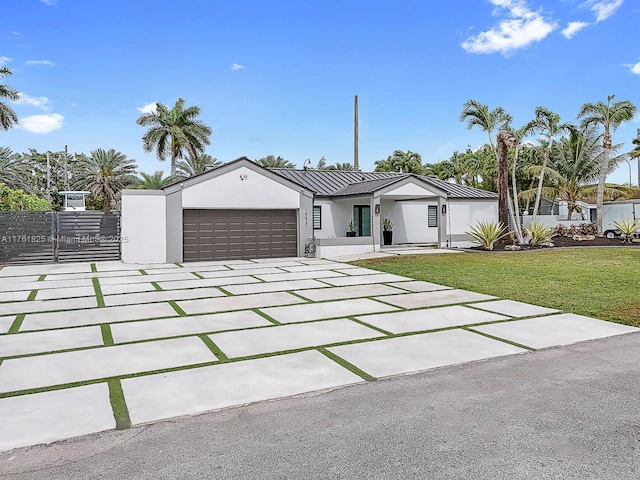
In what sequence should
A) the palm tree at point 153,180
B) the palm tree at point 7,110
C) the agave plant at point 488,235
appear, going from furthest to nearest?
the palm tree at point 153,180, the palm tree at point 7,110, the agave plant at point 488,235

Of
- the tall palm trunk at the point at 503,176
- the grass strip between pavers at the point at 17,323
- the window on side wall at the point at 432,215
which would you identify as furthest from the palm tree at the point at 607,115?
the grass strip between pavers at the point at 17,323

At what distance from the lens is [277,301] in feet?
28.9

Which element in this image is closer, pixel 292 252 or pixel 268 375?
pixel 268 375

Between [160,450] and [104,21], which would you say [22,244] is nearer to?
[104,21]

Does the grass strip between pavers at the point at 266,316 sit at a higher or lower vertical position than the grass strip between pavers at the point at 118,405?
higher

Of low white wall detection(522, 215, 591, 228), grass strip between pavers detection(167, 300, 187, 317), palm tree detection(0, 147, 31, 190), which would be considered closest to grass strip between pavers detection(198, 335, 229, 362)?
grass strip between pavers detection(167, 300, 187, 317)

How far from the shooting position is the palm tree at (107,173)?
3681 cm

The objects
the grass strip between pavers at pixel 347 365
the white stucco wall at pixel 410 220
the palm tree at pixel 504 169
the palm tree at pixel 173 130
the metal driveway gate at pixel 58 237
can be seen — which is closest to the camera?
the grass strip between pavers at pixel 347 365

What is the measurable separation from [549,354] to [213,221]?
14044 mm

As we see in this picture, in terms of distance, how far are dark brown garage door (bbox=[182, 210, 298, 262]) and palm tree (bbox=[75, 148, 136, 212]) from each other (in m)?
22.5

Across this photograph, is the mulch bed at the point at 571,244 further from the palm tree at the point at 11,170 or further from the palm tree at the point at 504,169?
the palm tree at the point at 11,170

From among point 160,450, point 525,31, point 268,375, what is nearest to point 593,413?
point 268,375

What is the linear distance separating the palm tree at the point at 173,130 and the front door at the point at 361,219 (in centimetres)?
1561

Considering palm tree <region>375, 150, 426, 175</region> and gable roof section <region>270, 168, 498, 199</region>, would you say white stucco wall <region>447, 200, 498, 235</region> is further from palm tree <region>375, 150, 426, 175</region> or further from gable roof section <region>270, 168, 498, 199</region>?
palm tree <region>375, 150, 426, 175</region>
